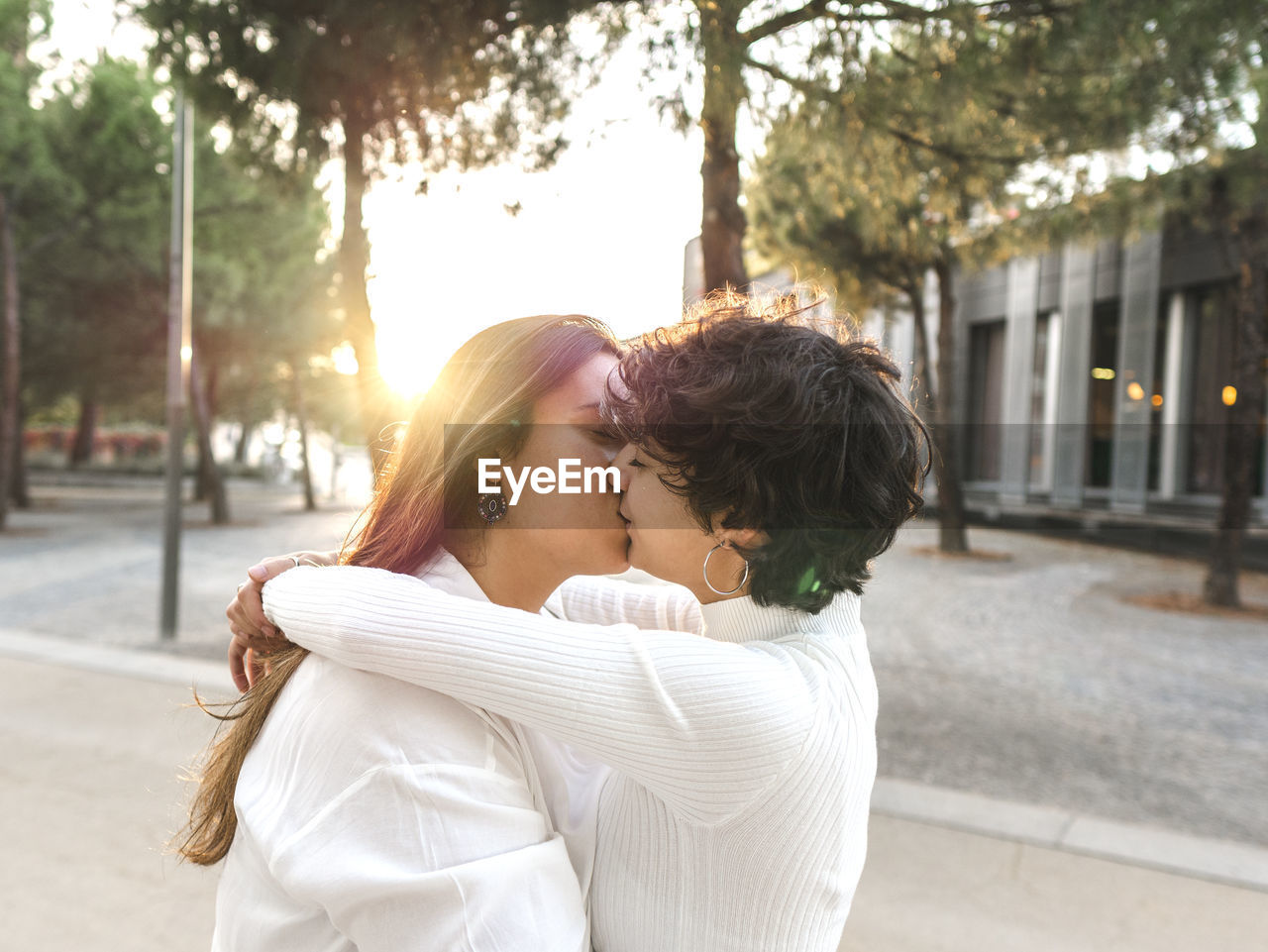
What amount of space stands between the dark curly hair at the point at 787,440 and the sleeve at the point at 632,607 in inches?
23.9

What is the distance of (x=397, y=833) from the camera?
104cm

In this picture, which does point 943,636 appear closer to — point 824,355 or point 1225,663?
point 1225,663

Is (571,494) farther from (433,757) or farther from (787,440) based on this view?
(433,757)

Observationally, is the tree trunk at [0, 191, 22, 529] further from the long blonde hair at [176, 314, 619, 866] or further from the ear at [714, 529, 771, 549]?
the ear at [714, 529, 771, 549]

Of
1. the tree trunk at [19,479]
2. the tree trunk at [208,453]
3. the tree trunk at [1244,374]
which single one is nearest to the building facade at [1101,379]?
the tree trunk at [1244,374]

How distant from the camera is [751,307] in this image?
57.5 inches

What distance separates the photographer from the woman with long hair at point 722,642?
1.09 metres

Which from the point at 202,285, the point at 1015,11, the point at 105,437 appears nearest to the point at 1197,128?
the point at 1015,11

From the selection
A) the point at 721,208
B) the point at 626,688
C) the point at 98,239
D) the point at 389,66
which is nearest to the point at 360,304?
the point at 389,66

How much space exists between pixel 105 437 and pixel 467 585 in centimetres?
4144

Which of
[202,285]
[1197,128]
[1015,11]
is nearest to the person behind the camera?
[1015,11]

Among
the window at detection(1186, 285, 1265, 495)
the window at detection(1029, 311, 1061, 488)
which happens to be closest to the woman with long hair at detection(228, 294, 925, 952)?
the window at detection(1186, 285, 1265, 495)

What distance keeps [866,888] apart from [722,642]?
252cm

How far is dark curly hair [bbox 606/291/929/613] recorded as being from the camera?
121 centimetres
